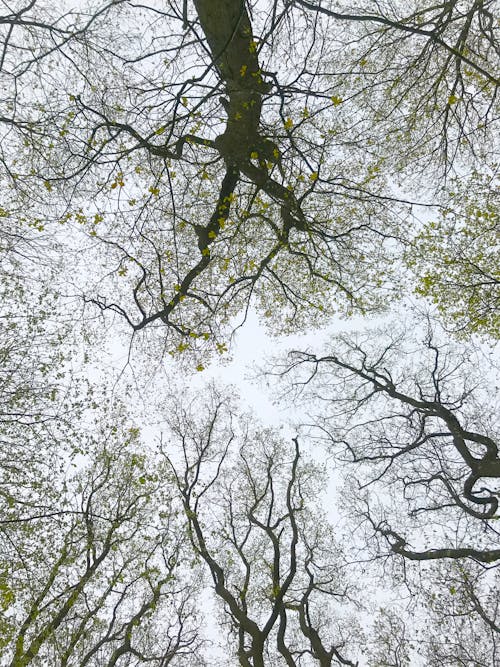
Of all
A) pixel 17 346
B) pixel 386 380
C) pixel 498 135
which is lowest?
pixel 17 346

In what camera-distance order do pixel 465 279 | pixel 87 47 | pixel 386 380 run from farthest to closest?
pixel 386 380 → pixel 465 279 → pixel 87 47

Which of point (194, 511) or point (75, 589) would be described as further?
→ point (194, 511)

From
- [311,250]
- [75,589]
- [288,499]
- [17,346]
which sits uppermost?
[311,250]

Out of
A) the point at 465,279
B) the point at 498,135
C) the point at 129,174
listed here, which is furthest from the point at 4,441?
the point at 498,135

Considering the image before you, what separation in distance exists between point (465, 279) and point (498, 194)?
61.1 inches

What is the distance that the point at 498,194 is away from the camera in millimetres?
7602

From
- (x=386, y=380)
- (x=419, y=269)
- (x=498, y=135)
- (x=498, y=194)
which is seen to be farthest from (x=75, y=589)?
(x=498, y=135)

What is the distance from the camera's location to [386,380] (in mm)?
10094

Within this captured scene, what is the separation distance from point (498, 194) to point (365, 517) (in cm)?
809

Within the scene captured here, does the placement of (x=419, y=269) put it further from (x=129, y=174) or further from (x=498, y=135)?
(x=129, y=174)

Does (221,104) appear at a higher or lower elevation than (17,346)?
higher

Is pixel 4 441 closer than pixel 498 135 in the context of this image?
Yes

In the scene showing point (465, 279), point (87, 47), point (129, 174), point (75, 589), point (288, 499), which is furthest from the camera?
point (288, 499)

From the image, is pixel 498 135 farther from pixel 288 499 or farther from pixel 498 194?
pixel 288 499
